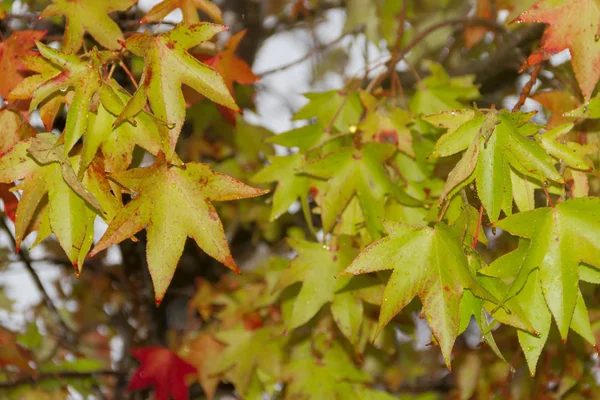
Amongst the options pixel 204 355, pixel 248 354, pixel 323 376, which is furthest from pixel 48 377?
pixel 323 376

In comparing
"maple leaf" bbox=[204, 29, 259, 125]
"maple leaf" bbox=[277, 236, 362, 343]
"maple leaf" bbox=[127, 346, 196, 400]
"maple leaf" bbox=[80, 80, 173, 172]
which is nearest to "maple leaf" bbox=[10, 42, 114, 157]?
"maple leaf" bbox=[80, 80, 173, 172]

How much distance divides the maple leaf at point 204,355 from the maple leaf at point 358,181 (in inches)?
28.4

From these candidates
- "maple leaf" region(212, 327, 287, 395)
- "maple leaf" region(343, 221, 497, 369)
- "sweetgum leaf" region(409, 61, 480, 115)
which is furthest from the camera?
"maple leaf" region(212, 327, 287, 395)

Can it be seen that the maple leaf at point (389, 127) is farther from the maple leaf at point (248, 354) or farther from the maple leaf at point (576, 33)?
the maple leaf at point (248, 354)

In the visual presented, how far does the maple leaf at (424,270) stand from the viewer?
96 centimetres

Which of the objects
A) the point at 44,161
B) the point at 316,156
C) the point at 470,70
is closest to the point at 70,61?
the point at 44,161

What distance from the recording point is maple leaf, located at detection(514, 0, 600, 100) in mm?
1090

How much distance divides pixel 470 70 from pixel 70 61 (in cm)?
126

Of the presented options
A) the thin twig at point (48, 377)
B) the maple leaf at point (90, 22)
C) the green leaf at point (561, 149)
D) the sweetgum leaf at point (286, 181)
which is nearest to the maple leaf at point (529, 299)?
the green leaf at point (561, 149)

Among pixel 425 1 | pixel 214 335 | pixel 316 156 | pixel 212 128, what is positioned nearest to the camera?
pixel 316 156

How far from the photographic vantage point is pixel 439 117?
1036mm

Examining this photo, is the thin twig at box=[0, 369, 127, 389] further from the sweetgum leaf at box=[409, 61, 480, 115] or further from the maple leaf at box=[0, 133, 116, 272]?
the sweetgum leaf at box=[409, 61, 480, 115]

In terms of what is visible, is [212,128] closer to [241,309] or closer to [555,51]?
[241,309]

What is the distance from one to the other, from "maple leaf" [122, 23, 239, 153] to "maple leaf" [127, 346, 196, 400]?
37.4 inches
